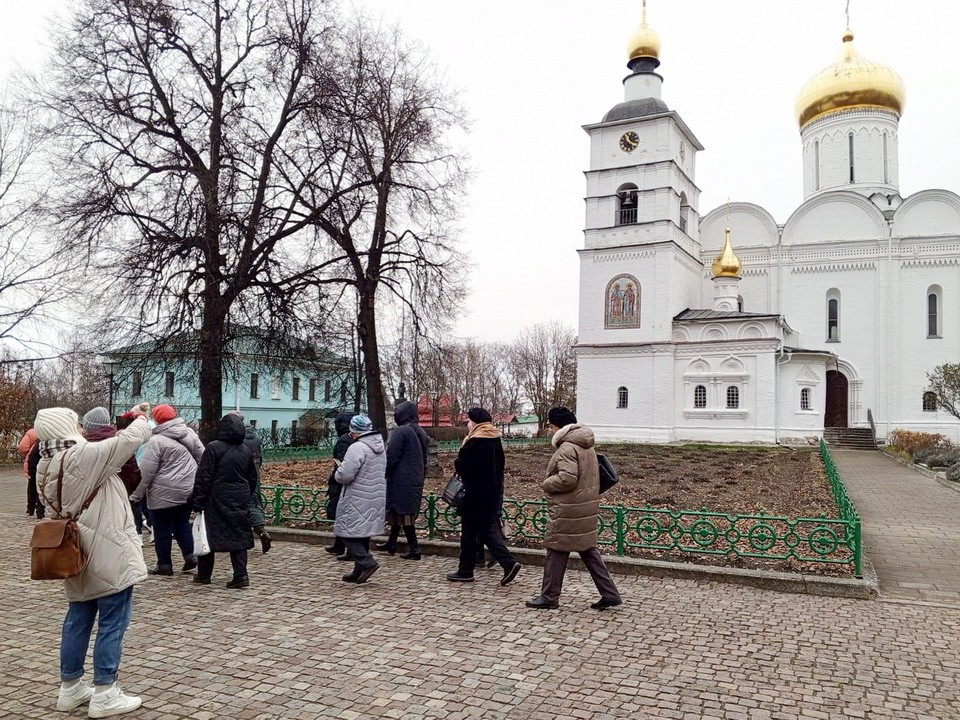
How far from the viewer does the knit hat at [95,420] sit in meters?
5.33

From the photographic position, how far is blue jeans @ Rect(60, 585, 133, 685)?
421 cm

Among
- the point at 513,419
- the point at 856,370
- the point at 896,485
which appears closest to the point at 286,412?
the point at 513,419

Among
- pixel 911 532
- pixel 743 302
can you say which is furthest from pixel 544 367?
pixel 911 532

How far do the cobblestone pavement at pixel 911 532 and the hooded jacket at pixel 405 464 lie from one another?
493cm

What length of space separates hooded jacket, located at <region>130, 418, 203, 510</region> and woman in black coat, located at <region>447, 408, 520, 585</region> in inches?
113

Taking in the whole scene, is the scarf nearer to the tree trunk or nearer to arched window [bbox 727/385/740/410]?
the tree trunk

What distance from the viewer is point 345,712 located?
4.27 meters

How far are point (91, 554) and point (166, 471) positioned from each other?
11.6 ft

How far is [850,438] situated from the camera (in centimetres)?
3341

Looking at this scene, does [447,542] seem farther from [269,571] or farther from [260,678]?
[260,678]

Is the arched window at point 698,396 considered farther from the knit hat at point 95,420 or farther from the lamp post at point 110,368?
the knit hat at point 95,420

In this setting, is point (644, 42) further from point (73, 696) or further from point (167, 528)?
point (73, 696)

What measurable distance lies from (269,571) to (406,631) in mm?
2701

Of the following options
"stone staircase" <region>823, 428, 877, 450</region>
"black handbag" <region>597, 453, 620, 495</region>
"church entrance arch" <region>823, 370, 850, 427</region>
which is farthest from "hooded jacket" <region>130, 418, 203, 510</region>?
"church entrance arch" <region>823, 370, 850, 427</region>
